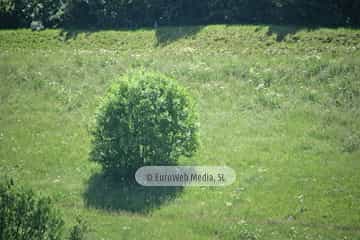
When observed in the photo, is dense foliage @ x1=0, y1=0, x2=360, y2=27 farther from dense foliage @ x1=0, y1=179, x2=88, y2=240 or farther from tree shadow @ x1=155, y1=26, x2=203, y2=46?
dense foliage @ x1=0, y1=179, x2=88, y2=240

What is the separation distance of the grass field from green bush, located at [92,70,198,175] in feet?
2.58

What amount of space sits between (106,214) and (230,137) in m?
5.94

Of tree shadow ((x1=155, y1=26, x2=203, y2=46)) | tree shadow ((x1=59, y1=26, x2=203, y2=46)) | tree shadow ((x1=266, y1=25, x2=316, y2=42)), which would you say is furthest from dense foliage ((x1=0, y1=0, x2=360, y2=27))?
tree shadow ((x1=155, y1=26, x2=203, y2=46))

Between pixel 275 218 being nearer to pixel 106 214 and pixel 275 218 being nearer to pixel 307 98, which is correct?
pixel 106 214

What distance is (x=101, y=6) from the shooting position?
118 feet

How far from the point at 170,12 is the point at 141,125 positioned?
1999 cm

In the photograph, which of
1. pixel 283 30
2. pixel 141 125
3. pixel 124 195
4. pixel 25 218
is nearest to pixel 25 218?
pixel 25 218

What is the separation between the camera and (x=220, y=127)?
19.4m

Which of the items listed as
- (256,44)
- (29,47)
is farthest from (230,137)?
(29,47)

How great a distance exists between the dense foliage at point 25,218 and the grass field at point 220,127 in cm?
247

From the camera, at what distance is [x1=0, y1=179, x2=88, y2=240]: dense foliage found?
9.99 metres

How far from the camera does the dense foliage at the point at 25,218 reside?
9992mm

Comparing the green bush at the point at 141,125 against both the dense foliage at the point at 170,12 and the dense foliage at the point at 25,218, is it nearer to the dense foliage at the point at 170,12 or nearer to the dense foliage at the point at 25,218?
the dense foliage at the point at 25,218

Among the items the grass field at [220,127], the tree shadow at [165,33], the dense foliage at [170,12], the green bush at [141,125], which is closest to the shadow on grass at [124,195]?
the grass field at [220,127]
